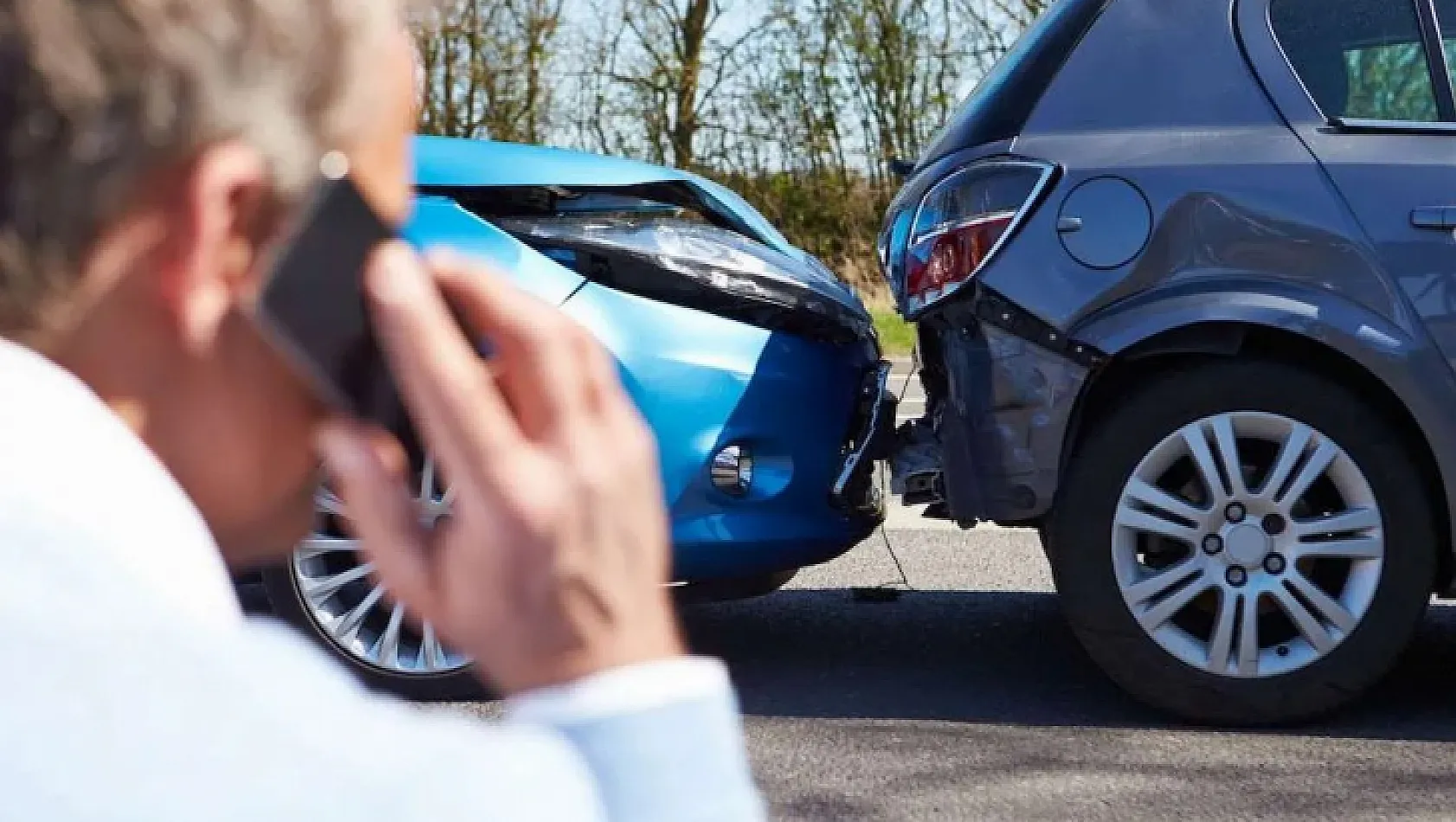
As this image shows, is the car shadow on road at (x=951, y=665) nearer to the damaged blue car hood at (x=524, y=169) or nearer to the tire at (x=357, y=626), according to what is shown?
the tire at (x=357, y=626)

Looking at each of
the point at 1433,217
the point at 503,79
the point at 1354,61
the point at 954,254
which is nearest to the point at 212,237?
the point at 954,254

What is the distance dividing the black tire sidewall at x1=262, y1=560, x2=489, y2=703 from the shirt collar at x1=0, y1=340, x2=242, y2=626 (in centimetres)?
339

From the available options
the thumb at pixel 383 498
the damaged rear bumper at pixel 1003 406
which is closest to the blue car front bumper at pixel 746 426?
the damaged rear bumper at pixel 1003 406

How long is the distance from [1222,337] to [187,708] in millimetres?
3401

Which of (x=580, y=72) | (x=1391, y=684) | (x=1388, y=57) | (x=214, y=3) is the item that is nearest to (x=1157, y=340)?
(x=1388, y=57)

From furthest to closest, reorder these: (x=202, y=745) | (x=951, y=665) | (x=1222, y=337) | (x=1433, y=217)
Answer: (x=951, y=665), (x=1222, y=337), (x=1433, y=217), (x=202, y=745)

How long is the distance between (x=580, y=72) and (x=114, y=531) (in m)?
16.2

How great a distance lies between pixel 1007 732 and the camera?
3.81 metres

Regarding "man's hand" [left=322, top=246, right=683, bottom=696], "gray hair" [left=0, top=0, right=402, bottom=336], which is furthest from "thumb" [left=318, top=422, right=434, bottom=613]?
"gray hair" [left=0, top=0, right=402, bottom=336]

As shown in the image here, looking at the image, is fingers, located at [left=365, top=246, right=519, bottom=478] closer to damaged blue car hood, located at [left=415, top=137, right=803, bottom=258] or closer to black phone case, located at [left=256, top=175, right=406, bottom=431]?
Result: black phone case, located at [left=256, top=175, right=406, bottom=431]

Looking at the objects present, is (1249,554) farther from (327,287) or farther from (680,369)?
(327,287)

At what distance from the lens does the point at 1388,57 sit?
3.83m

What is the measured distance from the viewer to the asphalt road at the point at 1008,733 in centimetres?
337

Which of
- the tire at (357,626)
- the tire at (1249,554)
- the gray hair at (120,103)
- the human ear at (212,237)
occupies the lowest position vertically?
the tire at (357,626)
